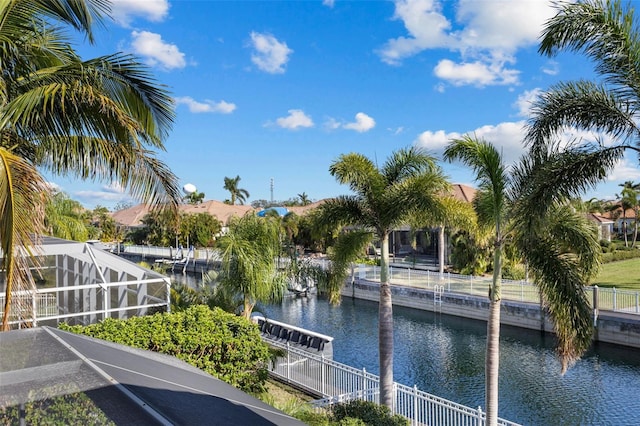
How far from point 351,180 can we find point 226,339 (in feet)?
14.0

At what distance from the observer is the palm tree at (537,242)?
27.8ft

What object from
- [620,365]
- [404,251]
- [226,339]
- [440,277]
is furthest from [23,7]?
[404,251]

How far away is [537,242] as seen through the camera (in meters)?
9.05

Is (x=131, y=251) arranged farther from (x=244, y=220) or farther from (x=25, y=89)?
(x=25, y=89)

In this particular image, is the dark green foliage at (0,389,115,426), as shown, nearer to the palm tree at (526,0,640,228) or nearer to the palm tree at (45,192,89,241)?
the palm tree at (526,0,640,228)

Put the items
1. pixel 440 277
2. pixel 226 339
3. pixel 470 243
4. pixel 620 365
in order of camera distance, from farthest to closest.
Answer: pixel 470 243, pixel 440 277, pixel 620 365, pixel 226 339

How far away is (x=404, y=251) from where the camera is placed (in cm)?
4775

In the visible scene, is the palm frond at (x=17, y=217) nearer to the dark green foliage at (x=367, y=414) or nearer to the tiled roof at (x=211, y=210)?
the dark green foliage at (x=367, y=414)

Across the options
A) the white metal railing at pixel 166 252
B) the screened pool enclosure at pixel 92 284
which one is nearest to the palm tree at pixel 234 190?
the white metal railing at pixel 166 252

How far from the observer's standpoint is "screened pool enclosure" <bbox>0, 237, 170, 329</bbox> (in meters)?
10.4

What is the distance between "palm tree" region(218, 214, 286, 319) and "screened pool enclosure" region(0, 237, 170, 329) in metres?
2.18

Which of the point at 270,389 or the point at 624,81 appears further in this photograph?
the point at 270,389

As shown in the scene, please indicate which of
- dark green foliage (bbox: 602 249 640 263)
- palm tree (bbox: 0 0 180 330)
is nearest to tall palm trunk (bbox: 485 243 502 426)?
palm tree (bbox: 0 0 180 330)

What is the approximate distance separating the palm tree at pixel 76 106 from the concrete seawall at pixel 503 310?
14.7 m
